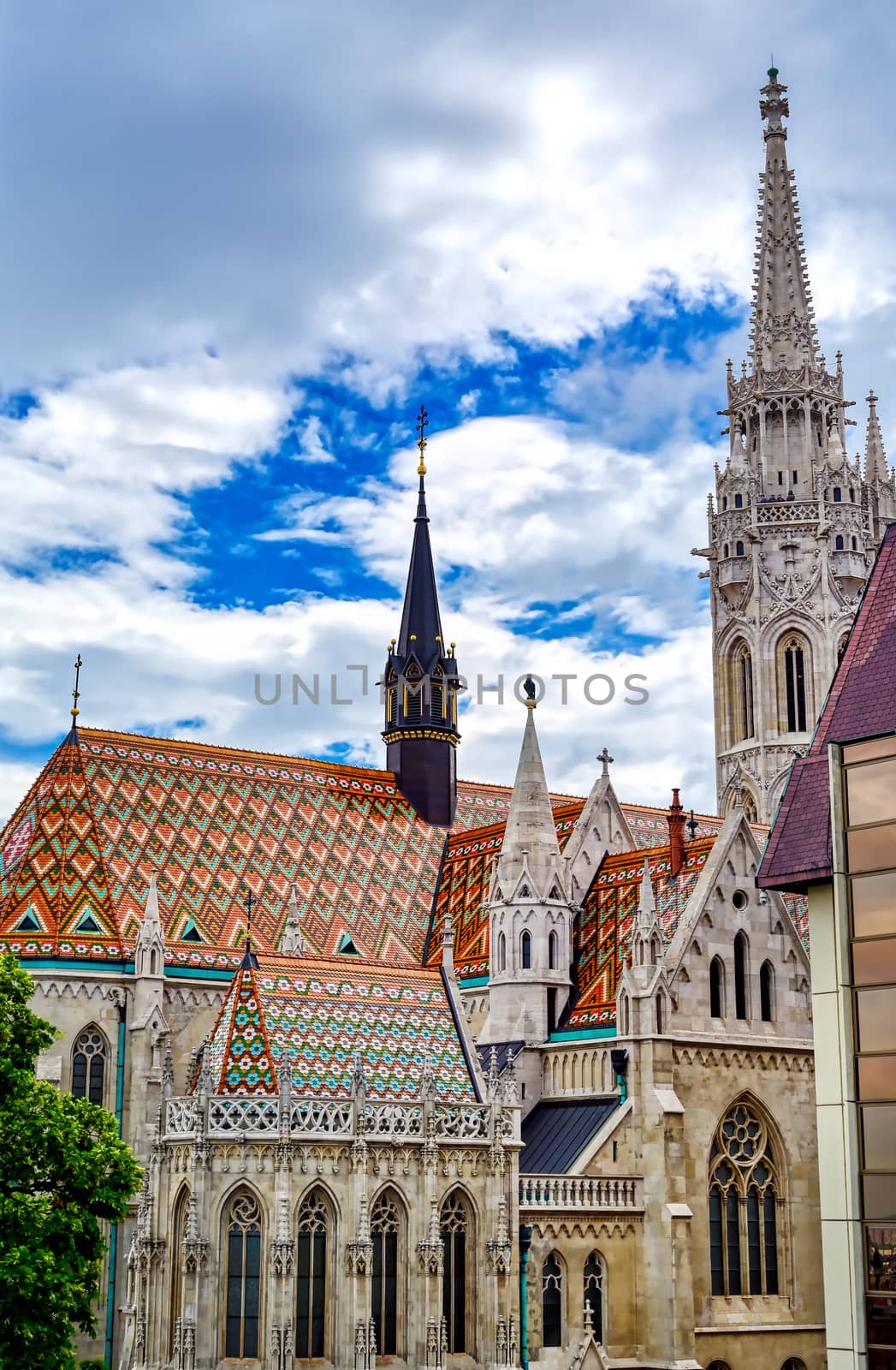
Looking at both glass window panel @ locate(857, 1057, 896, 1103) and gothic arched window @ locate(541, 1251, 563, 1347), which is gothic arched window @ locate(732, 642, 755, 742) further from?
glass window panel @ locate(857, 1057, 896, 1103)

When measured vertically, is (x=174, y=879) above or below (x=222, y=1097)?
above

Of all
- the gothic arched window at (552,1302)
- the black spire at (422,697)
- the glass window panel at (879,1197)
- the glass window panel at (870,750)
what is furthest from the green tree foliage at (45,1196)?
the black spire at (422,697)

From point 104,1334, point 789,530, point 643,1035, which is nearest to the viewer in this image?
point 643,1035

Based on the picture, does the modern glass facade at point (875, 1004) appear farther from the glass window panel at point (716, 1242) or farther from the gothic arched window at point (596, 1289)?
the glass window panel at point (716, 1242)

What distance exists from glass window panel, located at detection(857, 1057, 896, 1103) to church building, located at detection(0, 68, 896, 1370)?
43.9 feet

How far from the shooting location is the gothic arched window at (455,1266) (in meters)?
37.5

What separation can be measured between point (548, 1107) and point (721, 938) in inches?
233

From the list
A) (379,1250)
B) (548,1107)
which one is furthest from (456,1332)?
(548,1107)

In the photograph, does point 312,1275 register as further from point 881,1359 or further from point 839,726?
point 839,726

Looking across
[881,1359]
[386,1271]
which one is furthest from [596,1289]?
[881,1359]

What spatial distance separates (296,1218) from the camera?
117ft

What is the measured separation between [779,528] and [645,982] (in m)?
30.9

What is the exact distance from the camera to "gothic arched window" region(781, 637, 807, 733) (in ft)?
222

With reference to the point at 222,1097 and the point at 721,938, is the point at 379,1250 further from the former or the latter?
the point at 721,938
